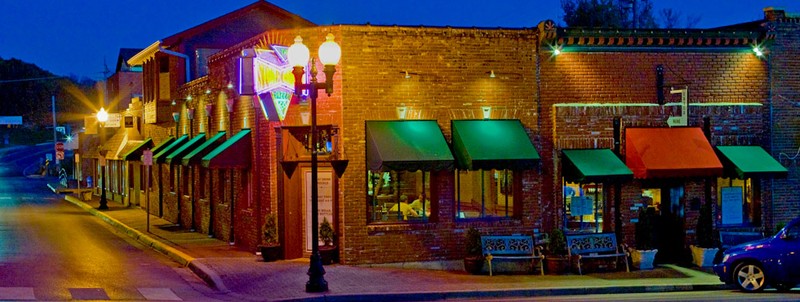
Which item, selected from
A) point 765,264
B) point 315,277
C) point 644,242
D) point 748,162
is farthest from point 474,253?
point 748,162

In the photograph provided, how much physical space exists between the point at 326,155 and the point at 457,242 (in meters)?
3.44

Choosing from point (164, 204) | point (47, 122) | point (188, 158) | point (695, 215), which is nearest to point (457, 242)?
point (695, 215)

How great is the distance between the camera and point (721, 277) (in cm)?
1684

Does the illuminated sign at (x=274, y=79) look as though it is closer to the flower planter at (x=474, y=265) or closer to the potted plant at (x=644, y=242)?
the flower planter at (x=474, y=265)

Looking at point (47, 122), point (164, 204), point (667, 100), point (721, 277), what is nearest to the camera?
point (721, 277)

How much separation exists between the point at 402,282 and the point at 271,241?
14.3 feet

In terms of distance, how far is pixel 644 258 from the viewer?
1959 centimetres

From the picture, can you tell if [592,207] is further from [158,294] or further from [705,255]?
[158,294]

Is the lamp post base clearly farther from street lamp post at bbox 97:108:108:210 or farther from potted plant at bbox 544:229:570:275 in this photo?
street lamp post at bbox 97:108:108:210

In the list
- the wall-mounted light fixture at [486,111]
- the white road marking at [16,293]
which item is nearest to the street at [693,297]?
Result: the wall-mounted light fixture at [486,111]

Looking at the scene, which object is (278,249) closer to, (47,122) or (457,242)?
(457,242)

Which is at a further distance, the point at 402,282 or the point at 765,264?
the point at 402,282

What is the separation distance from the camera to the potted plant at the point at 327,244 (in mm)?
19703

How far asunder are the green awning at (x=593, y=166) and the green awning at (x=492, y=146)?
864 millimetres
